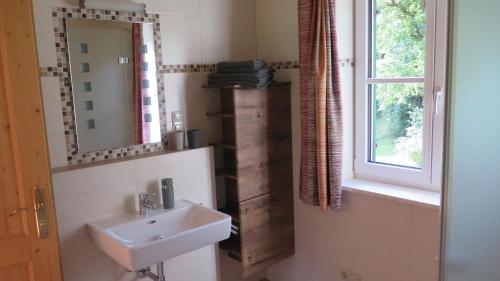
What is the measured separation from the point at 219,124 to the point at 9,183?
4.31ft

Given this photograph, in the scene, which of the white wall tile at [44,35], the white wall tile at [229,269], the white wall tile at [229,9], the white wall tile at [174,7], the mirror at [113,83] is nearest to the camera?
the white wall tile at [44,35]

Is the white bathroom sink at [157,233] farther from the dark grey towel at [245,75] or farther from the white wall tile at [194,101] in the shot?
the dark grey towel at [245,75]

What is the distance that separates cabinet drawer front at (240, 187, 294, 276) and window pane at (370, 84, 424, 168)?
25.8 inches

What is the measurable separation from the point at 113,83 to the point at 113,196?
1.95 ft

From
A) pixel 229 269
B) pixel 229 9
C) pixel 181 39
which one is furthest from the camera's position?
pixel 229 269

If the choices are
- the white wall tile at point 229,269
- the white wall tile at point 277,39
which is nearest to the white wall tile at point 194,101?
the white wall tile at point 277,39

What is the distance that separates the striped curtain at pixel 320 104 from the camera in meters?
2.45

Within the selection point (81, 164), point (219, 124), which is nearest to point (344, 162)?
point (219, 124)

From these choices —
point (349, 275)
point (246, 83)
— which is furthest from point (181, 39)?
point (349, 275)

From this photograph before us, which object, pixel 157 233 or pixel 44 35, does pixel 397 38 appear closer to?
pixel 157 233

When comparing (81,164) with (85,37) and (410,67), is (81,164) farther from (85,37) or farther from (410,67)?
(410,67)

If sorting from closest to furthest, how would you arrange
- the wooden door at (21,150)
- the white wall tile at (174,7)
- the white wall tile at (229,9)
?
1. the wooden door at (21,150)
2. the white wall tile at (174,7)
3. the white wall tile at (229,9)

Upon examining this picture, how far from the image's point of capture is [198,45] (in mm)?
2668

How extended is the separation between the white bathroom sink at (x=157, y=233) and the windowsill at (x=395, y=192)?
2.66ft
